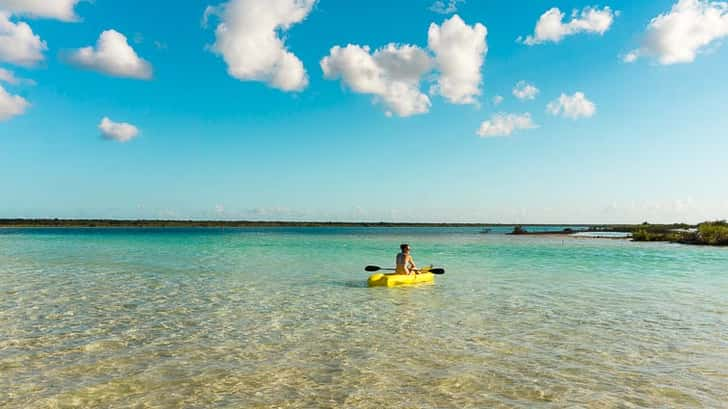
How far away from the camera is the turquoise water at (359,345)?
736 cm

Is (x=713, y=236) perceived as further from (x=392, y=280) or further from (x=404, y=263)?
(x=392, y=280)

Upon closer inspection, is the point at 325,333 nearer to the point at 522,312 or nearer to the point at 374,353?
the point at 374,353

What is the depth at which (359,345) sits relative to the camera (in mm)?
10258

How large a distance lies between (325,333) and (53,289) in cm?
1271

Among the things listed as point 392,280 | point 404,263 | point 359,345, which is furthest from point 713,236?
point 359,345

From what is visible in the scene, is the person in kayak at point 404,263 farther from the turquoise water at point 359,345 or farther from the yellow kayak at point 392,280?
the turquoise water at point 359,345

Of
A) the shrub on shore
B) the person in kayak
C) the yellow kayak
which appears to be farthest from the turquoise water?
the shrub on shore

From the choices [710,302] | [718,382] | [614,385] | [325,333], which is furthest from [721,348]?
[325,333]

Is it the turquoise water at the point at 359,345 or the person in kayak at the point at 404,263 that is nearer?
the turquoise water at the point at 359,345

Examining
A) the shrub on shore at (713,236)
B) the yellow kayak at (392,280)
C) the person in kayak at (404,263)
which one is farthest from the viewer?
the shrub on shore at (713,236)

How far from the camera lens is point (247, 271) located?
81.6 feet

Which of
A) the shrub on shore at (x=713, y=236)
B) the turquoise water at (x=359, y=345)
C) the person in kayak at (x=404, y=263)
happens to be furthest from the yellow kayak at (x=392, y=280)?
the shrub on shore at (x=713, y=236)

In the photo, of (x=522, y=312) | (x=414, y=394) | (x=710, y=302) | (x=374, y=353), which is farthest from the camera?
(x=710, y=302)

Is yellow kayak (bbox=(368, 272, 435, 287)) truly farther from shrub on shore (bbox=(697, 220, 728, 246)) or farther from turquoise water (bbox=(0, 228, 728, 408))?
shrub on shore (bbox=(697, 220, 728, 246))
